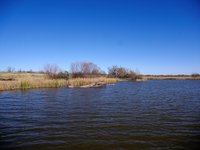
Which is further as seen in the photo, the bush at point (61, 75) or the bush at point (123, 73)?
the bush at point (123, 73)

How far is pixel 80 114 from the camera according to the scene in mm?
13844

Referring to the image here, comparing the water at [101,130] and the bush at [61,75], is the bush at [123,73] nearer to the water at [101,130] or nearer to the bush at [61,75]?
the bush at [61,75]

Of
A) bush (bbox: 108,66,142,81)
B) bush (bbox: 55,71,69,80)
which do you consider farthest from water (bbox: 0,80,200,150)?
bush (bbox: 108,66,142,81)

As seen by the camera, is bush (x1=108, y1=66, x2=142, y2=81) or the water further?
bush (x1=108, y1=66, x2=142, y2=81)

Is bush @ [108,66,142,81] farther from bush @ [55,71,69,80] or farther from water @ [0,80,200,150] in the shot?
water @ [0,80,200,150]

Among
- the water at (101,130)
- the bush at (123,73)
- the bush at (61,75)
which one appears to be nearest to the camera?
the water at (101,130)

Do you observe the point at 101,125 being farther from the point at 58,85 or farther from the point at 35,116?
the point at 58,85

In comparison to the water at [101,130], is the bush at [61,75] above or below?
above

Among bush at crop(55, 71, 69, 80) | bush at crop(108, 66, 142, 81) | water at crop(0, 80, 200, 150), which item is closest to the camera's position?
water at crop(0, 80, 200, 150)

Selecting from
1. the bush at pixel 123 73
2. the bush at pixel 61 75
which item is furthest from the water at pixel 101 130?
the bush at pixel 123 73

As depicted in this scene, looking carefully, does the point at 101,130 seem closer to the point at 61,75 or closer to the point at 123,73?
the point at 61,75

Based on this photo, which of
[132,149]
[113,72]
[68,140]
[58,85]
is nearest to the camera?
[132,149]

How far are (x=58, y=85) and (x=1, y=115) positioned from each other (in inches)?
995

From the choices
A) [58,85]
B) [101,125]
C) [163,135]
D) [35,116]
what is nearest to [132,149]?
[163,135]
